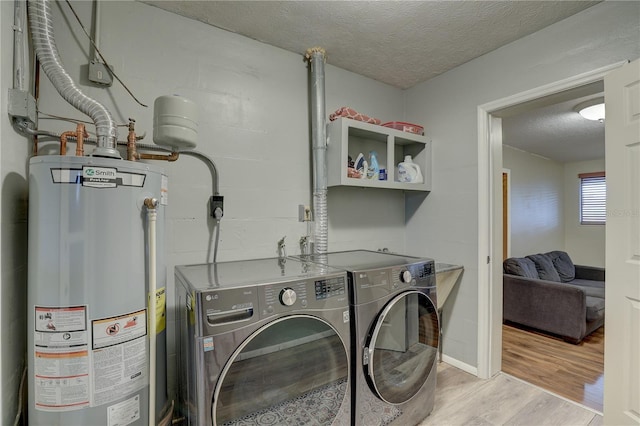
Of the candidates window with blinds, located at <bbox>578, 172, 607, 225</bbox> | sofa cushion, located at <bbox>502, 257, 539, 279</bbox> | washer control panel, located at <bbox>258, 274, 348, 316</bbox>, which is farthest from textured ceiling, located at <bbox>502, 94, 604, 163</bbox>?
washer control panel, located at <bbox>258, 274, 348, 316</bbox>

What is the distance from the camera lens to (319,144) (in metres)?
2.10

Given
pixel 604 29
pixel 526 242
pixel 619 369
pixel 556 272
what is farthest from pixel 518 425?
pixel 526 242

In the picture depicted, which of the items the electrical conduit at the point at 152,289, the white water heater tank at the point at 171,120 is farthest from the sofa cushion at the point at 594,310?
the white water heater tank at the point at 171,120

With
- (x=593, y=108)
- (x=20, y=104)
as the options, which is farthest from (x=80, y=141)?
(x=593, y=108)

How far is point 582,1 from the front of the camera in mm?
1646

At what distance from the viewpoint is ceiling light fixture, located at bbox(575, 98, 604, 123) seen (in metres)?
2.72

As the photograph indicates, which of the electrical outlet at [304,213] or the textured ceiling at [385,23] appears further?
the electrical outlet at [304,213]

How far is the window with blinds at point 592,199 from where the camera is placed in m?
5.45

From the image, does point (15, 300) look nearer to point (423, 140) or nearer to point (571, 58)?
point (423, 140)

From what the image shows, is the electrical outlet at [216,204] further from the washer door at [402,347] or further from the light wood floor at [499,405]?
the light wood floor at [499,405]

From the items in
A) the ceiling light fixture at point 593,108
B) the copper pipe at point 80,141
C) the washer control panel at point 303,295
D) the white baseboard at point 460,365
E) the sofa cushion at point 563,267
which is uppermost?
the ceiling light fixture at point 593,108

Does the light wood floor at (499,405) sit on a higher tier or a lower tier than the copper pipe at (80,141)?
lower

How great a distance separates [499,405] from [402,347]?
88 cm

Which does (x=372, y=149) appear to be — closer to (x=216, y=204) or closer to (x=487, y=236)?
(x=487, y=236)
